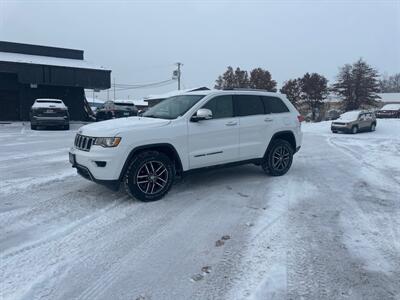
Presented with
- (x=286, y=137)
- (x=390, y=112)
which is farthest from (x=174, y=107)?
(x=390, y=112)

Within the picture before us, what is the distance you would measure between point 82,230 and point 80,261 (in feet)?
2.71

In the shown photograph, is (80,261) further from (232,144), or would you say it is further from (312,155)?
(312,155)

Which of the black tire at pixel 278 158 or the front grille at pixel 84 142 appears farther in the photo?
the black tire at pixel 278 158

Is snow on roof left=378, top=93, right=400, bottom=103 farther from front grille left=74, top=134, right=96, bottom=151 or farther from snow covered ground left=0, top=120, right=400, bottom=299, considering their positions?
→ front grille left=74, top=134, right=96, bottom=151

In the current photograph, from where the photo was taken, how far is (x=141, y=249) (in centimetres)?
374

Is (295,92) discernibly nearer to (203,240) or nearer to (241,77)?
(241,77)

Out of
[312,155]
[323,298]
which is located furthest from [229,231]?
[312,155]

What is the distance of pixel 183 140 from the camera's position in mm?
5578

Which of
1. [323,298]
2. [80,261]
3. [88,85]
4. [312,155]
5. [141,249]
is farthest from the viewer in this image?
[88,85]

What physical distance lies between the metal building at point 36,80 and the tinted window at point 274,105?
2029 cm

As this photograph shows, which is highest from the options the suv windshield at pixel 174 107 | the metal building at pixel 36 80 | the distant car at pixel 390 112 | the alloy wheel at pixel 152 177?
the metal building at pixel 36 80

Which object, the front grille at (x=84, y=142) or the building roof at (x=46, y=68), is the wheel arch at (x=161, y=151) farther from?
the building roof at (x=46, y=68)

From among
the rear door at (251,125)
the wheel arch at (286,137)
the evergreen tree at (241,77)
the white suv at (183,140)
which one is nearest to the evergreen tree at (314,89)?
the evergreen tree at (241,77)

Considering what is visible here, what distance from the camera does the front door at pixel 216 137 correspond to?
18.9ft
